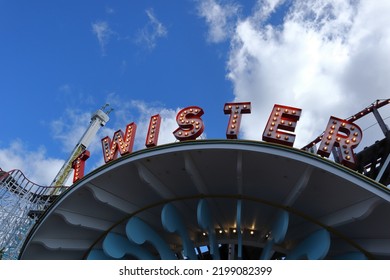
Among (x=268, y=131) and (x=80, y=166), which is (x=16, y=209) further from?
(x=268, y=131)

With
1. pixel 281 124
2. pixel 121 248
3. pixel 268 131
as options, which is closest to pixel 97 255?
pixel 121 248

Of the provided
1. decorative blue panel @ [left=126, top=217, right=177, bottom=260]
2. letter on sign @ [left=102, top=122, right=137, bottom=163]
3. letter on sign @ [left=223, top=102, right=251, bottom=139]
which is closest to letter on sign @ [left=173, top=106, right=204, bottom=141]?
letter on sign @ [left=223, top=102, right=251, bottom=139]

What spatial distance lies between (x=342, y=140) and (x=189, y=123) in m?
6.77

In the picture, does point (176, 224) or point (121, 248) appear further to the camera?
point (121, 248)

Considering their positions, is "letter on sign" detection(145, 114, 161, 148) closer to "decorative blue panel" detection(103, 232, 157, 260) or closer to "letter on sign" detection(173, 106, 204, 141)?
"letter on sign" detection(173, 106, 204, 141)

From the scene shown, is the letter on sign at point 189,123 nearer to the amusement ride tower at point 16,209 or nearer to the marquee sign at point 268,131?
the marquee sign at point 268,131

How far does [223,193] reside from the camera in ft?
53.5

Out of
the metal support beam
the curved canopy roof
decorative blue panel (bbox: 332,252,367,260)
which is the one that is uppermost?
the metal support beam

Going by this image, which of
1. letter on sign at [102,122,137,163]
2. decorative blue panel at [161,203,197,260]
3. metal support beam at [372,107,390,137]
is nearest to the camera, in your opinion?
decorative blue panel at [161,203,197,260]

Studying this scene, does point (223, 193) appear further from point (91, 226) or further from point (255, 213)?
point (91, 226)

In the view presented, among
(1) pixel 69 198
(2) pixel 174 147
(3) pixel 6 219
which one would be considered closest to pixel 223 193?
(2) pixel 174 147

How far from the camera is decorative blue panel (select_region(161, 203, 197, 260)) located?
1553 centimetres

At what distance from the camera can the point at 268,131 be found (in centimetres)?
1467

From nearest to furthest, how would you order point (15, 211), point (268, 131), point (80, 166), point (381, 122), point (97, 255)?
point (268, 131) < point (97, 255) < point (80, 166) < point (381, 122) < point (15, 211)
